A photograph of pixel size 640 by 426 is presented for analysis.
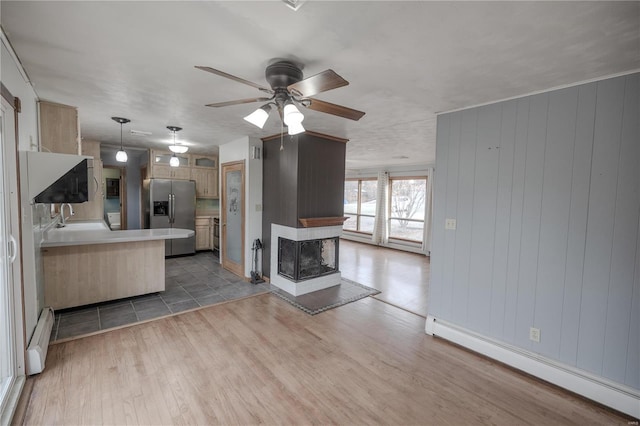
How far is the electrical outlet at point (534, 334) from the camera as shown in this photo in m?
2.43

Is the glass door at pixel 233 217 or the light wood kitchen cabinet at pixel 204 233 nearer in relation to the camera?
the glass door at pixel 233 217

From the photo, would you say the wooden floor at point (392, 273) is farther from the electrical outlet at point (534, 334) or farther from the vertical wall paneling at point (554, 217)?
the vertical wall paneling at point (554, 217)

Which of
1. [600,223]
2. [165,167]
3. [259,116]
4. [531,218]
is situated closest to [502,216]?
[531,218]

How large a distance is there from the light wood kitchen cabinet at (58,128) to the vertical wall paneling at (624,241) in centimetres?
492

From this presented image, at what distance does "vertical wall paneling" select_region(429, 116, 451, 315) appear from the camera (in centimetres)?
300

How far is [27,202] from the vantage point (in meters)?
2.29

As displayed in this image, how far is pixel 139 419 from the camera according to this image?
183cm

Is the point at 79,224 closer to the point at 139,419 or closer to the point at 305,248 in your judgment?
the point at 305,248

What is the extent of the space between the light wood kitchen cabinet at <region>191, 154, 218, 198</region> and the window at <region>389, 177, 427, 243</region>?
15.9 feet

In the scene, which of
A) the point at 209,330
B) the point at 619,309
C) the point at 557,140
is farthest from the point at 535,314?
the point at 209,330

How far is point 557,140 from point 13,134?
4147 millimetres

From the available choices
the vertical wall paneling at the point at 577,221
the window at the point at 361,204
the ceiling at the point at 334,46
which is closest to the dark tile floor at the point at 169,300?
the ceiling at the point at 334,46

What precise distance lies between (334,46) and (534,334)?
285cm

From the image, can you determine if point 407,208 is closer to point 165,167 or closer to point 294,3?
point 165,167
